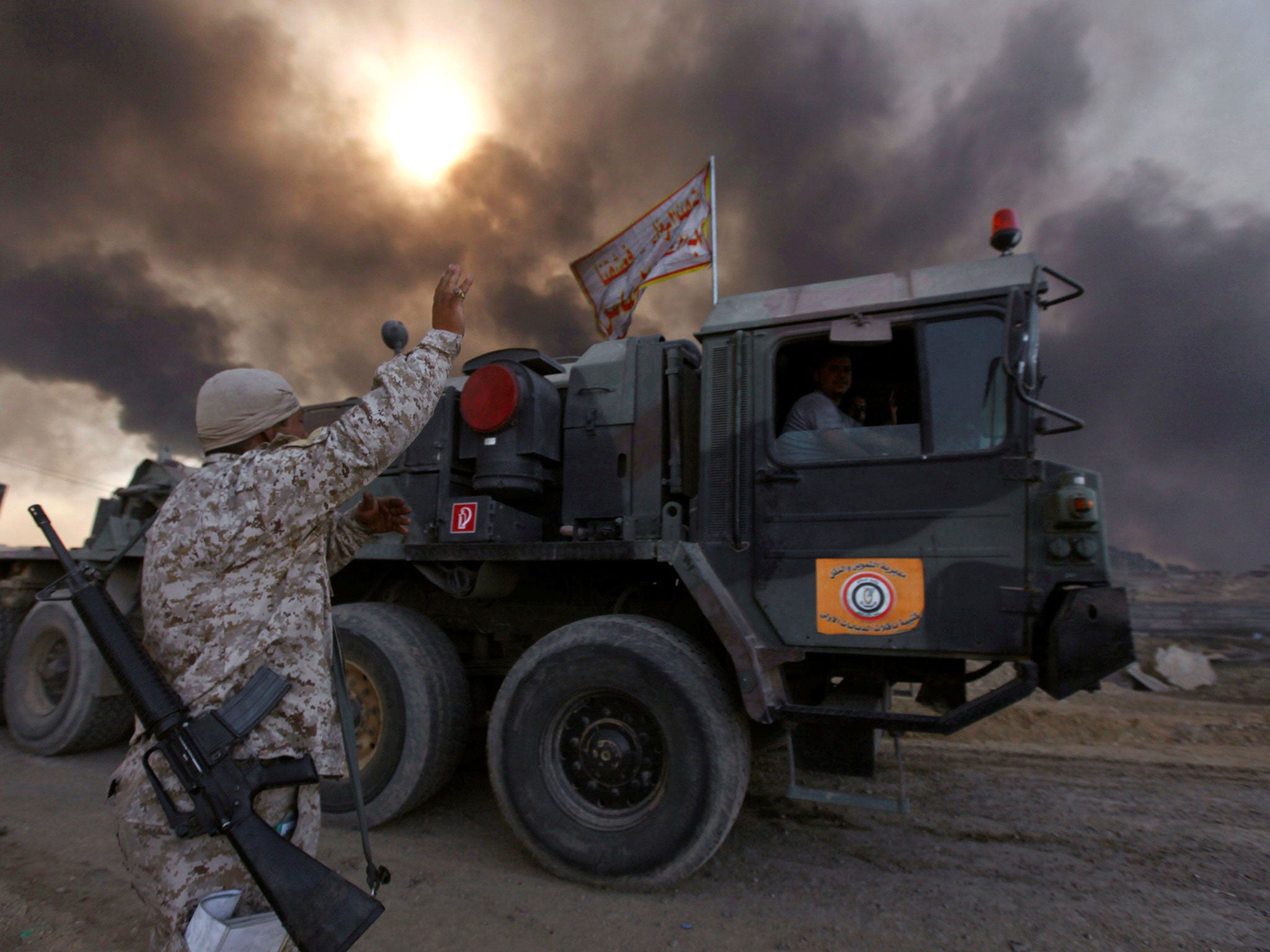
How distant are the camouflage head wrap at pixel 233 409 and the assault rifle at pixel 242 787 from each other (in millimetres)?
527

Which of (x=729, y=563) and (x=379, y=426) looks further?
(x=729, y=563)

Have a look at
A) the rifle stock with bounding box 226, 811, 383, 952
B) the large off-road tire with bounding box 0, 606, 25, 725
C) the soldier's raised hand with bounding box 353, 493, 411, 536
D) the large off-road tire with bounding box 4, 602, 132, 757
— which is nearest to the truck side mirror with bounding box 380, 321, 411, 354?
the soldier's raised hand with bounding box 353, 493, 411, 536

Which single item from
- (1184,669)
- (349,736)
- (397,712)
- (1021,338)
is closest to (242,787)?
(349,736)

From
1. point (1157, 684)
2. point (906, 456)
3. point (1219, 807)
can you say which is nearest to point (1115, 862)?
point (1219, 807)

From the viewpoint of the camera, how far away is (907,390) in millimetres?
4098

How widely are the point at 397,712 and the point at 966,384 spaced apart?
3366 millimetres

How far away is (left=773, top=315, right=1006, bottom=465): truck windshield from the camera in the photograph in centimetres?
325

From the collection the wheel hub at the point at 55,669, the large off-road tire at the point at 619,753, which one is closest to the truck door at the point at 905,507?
the large off-road tire at the point at 619,753

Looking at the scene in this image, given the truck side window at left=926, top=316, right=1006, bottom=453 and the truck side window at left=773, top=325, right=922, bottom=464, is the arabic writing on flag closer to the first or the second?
the truck side window at left=773, top=325, right=922, bottom=464

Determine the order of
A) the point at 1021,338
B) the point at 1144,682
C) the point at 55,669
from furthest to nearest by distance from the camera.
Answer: the point at 1144,682 < the point at 55,669 < the point at 1021,338

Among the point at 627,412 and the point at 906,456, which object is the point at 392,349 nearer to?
the point at 627,412

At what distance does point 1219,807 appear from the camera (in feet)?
14.3

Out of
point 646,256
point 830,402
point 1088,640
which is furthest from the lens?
point 646,256

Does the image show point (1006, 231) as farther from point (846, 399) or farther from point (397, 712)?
point (397, 712)
